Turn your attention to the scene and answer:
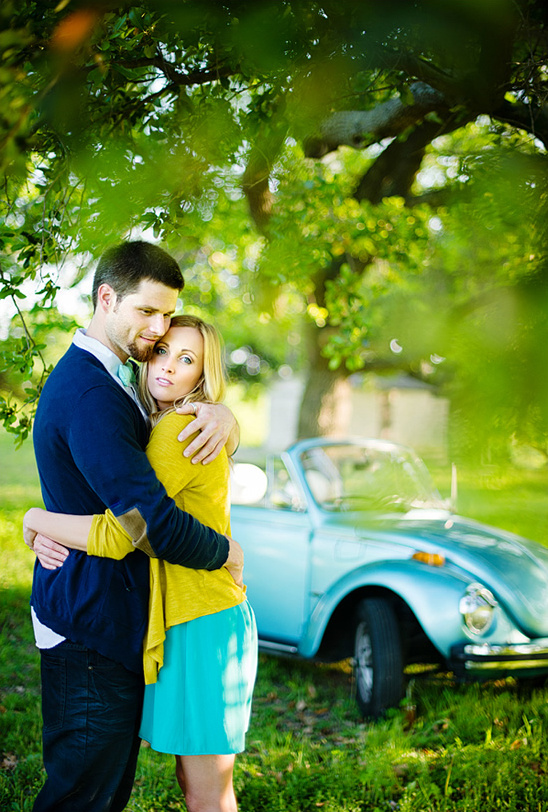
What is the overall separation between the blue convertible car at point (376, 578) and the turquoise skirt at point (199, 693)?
1.24 meters

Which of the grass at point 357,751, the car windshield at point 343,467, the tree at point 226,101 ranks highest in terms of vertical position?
the tree at point 226,101

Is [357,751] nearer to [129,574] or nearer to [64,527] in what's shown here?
[129,574]

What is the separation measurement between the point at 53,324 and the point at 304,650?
2.75 meters

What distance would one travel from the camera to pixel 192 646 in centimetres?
211

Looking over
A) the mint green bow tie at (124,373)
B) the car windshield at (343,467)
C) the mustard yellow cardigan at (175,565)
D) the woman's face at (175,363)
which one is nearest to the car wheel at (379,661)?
the car windshield at (343,467)

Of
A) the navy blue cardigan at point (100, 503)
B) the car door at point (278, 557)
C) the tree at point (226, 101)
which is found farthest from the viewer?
the car door at point (278, 557)

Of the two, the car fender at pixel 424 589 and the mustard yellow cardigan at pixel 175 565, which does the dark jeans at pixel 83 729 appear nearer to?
the mustard yellow cardigan at pixel 175 565

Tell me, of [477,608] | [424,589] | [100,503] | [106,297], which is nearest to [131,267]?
[106,297]

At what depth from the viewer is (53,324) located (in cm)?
311

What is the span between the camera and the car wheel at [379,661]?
13.3 feet

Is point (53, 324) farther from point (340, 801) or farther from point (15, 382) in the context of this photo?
point (340, 801)

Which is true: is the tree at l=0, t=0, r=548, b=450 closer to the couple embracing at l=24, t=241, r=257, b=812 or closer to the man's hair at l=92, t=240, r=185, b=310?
the man's hair at l=92, t=240, r=185, b=310

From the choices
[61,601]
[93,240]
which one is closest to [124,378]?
[93,240]

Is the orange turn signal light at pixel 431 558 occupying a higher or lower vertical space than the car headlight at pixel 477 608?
higher
